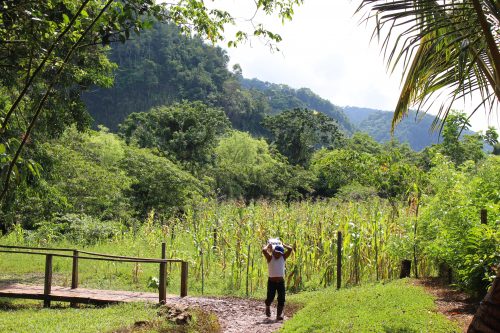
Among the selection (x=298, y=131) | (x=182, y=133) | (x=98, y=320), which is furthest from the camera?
(x=298, y=131)

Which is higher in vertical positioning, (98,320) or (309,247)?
(309,247)

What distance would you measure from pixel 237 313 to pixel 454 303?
3.80 metres

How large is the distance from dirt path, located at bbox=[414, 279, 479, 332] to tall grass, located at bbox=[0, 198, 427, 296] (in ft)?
5.14

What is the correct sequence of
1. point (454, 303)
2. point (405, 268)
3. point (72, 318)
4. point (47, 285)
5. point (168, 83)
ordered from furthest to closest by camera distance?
point (168, 83), point (405, 268), point (47, 285), point (72, 318), point (454, 303)

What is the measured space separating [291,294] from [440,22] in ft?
25.5

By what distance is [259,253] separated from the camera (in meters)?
12.9

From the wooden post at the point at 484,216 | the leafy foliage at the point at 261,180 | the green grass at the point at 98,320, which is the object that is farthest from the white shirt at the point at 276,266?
the leafy foliage at the point at 261,180

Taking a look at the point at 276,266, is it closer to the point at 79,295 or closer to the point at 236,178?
the point at 79,295

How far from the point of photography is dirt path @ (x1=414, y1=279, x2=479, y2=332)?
21.8 feet

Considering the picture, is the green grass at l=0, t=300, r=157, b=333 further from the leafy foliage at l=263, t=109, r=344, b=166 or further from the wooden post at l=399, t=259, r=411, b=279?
the leafy foliage at l=263, t=109, r=344, b=166

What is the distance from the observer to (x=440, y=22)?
475cm

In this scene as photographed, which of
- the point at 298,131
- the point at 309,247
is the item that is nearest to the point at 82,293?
the point at 309,247

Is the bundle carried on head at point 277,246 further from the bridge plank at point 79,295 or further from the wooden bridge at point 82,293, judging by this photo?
the bridge plank at point 79,295

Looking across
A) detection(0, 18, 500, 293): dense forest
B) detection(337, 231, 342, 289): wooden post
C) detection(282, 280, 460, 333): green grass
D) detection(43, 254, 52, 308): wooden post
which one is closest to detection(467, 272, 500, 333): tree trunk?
detection(0, 18, 500, 293): dense forest
